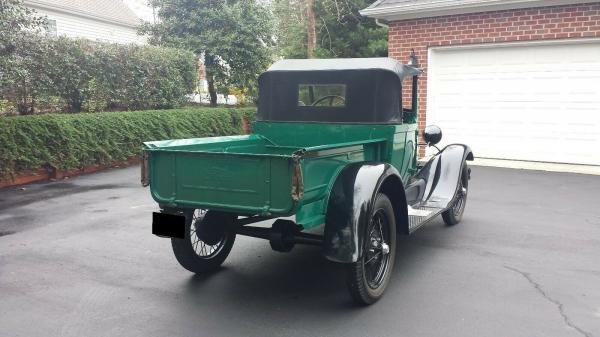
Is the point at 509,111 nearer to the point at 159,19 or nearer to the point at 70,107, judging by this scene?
the point at 70,107

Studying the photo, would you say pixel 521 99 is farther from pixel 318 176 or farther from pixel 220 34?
pixel 220 34

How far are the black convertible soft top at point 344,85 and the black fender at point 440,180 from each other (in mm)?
886

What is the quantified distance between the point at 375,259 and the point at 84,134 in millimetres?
7089

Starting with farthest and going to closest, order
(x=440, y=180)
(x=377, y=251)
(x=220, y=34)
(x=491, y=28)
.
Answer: (x=220, y=34) < (x=491, y=28) < (x=440, y=180) < (x=377, y=251)

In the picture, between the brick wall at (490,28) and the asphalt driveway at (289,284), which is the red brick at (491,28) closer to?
the brick wall at (490,28)

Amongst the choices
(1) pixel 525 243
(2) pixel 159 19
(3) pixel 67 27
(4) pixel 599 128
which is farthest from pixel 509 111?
(3) pixel 67 27

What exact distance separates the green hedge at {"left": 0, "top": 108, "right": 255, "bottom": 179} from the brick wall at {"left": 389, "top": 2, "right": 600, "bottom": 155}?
484cm

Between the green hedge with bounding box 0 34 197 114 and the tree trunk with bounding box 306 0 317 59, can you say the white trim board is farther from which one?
the green hedge with bounding box 0 34 197 114

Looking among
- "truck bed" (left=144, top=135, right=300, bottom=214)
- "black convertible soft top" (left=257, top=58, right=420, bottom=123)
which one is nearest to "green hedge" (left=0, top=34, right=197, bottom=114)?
"black convertible soft top" (left=257, top=58, right=420, bottom=123)

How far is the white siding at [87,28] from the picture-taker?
840 inches

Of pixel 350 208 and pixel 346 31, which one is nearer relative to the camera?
pixel 350 208

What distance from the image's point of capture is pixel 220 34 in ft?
50.3

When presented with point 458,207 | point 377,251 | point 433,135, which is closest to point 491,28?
point 433,135

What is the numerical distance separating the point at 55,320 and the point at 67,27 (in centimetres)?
2125
